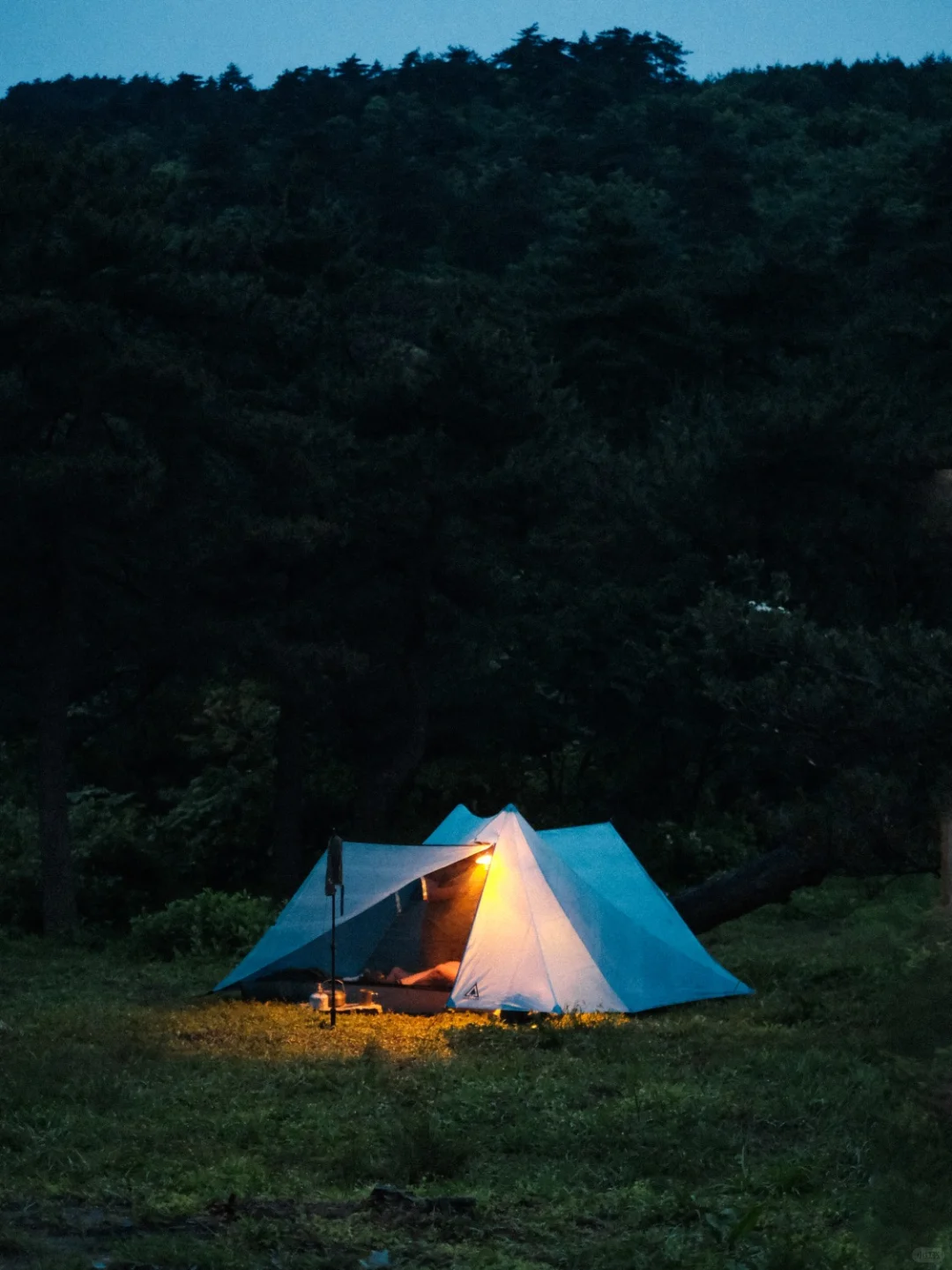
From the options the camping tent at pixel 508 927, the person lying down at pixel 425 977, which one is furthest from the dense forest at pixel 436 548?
the person lying down at pixel 425 977

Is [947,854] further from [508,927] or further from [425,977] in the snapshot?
[425,977]

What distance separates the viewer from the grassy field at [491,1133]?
6250 millimetres

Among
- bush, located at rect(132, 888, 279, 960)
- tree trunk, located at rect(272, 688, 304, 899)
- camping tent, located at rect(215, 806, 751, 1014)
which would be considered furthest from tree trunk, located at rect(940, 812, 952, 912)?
tree trunk, located at rect(272, 688, 304, 899)

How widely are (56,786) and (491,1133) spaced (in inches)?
520

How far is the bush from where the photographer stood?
58.0ft

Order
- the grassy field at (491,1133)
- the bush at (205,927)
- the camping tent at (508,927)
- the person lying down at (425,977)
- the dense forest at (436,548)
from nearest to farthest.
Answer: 1. the grassy field at (491,1133)
2. the camping tent at (508,927)
3. the person lying down at (425,977)
4. the bush at (205,927)
5. the dense forest at (436,548)

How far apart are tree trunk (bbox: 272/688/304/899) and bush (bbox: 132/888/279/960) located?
216 inches

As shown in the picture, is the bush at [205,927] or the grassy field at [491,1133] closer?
the grassy field at [491,1133]

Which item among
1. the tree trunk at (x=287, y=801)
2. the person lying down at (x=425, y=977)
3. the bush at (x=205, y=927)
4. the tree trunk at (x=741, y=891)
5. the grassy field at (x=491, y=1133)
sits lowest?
the grassy field at (x=491, y=1133)

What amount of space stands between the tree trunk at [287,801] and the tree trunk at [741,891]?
8.54m

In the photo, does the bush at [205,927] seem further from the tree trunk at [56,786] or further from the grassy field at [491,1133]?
the grassy field at [491,1133]

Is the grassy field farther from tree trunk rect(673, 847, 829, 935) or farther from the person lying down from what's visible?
tree trunk rect(673, 847, 829, 935)

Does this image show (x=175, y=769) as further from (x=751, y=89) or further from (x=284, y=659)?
(x=751, y=89)

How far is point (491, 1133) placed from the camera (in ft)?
28.9
